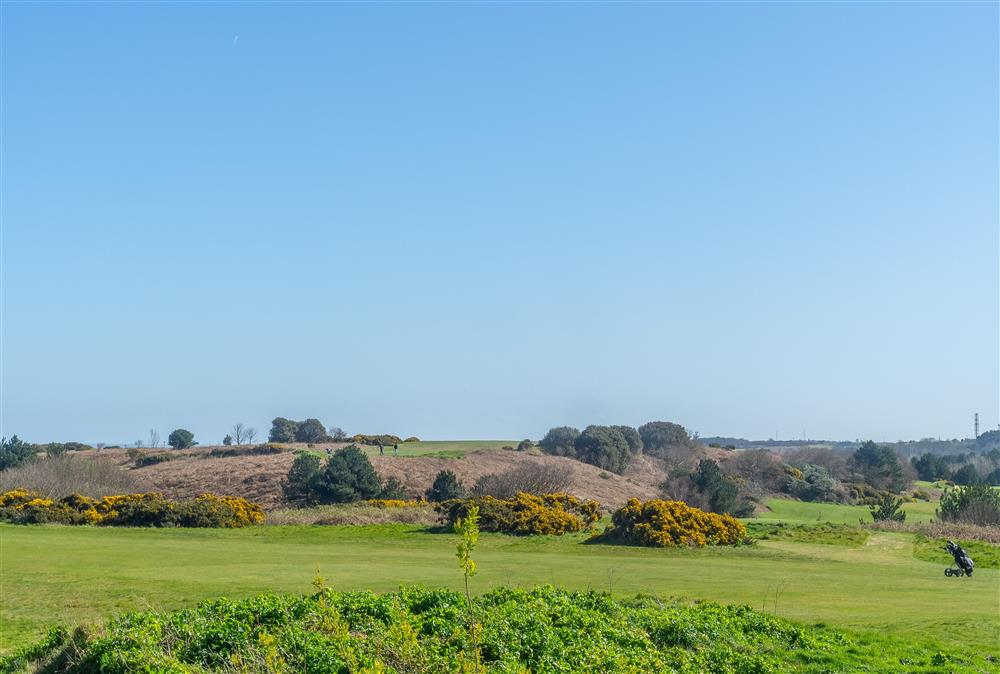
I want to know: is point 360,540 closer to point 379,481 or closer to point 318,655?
point 379,481

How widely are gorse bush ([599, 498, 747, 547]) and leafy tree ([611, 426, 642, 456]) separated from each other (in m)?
48.6

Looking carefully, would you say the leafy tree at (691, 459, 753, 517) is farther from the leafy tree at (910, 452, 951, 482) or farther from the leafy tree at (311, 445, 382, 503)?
the leafy tree at (910, 452, 951, 482)

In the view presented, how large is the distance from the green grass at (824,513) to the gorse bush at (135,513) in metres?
26.7

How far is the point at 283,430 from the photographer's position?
4139 inches

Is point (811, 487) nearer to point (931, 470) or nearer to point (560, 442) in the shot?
point (560, 442)

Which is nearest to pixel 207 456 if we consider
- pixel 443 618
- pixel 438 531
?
pixel 438 531

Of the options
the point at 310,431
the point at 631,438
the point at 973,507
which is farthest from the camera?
the point at 310,431

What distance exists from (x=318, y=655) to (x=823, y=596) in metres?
13.2

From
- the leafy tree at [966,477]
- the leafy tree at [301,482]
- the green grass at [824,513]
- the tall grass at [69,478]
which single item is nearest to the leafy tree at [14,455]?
the tall grass at [69,478]

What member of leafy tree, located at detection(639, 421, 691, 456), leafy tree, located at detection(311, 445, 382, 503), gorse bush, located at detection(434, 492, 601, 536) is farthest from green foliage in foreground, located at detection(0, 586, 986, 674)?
leafy tree, located at detection(639, 421, 691, 456)

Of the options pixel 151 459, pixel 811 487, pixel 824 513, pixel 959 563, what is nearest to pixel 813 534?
pixel 959 563

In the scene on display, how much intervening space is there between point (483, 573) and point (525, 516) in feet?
42.1

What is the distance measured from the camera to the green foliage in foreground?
11414mm

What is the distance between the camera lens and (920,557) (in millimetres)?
29578
